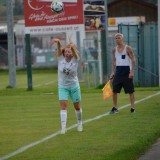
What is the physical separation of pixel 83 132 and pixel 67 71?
1.19m

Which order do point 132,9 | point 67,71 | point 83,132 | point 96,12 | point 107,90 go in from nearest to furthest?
point 67,71
point 83,132
point 107,90
point 96,12
point 132,9

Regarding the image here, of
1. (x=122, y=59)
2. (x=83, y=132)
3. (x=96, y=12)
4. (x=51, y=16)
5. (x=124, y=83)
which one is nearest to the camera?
(x=83, y=132)

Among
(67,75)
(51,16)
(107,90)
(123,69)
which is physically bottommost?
(107,90)

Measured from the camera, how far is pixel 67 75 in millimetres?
13781

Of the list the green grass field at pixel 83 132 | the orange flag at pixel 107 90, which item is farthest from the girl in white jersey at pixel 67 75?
the orange flag at pixel 107 90

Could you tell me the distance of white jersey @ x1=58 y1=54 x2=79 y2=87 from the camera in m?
13.7

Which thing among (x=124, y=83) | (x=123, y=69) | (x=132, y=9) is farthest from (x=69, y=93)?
(x=132, y=9)

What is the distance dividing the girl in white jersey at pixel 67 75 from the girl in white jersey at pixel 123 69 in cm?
326

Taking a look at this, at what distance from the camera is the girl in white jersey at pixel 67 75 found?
13656 mm

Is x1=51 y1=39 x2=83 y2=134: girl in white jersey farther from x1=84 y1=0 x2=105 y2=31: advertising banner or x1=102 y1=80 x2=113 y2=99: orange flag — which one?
x1=84 y1=0 x2=105 y2=31: advertising banner

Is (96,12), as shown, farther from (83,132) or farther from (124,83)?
(83,132)

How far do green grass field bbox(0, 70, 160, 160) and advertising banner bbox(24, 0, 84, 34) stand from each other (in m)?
5.02

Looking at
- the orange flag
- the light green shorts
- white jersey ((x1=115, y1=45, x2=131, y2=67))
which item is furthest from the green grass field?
white jersey ((x1=115, y1=45, x2=131, y2=67))

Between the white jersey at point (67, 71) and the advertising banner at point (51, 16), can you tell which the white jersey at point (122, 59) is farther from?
the advertising banner at point (51, 16)
